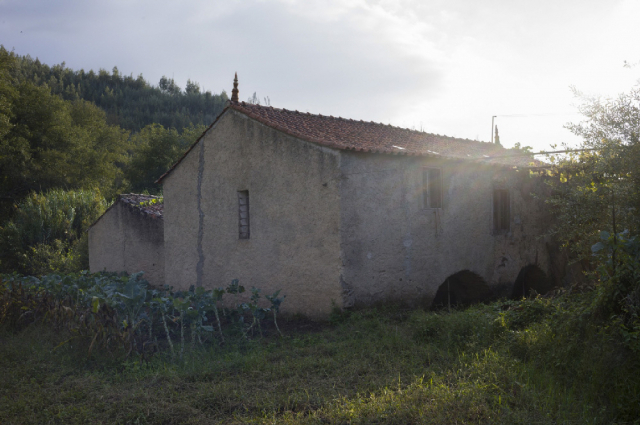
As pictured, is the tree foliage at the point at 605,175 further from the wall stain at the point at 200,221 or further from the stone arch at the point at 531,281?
the wall stain at the point at 200,221

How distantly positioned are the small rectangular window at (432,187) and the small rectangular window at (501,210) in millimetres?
2501

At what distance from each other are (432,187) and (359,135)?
2120 millimetres

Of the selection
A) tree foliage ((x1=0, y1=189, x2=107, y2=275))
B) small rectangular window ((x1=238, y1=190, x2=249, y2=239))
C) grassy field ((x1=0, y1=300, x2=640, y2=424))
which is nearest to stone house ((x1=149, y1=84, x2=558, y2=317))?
small rectangular window ((x1=238, y1=190, x2=249, y2=239))

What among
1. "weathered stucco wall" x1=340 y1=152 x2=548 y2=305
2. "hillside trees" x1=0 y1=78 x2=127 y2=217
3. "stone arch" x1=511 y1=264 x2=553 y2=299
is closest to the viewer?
"weathered stucco wall" x1=340 y1=152 x2=548 y2=305

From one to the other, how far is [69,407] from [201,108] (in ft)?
179

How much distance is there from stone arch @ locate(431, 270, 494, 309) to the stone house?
0.12 ft

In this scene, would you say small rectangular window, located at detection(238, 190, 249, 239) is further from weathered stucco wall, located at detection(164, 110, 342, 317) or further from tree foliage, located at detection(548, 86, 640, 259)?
tree foliage, located at detection(548, 86, 640, 259)

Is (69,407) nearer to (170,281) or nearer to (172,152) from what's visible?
(170,281)

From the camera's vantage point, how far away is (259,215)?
11000 millimetres

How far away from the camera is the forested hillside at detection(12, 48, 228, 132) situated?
48.7 m

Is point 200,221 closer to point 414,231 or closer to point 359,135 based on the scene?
point 359,135

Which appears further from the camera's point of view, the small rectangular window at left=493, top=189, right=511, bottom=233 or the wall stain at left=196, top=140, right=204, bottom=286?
the small rectangular window at left=493, top=189, right=511, bottom=233

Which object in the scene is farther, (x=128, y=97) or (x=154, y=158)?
(x=128, y=97)

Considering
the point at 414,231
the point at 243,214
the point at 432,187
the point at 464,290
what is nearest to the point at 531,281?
the point at 464,290
